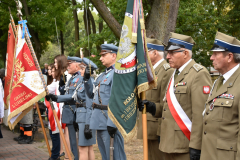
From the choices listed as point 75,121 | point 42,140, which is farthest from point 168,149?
point 42,140

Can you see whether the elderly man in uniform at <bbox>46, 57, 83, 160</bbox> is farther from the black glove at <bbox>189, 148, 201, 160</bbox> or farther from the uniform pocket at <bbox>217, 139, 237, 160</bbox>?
the uniform pocket at <bbox>217, 139, 237, 160</bbox>

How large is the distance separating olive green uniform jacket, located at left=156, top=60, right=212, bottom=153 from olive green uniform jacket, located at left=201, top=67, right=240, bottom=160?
21 cm

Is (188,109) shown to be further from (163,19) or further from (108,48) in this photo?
(163,19)

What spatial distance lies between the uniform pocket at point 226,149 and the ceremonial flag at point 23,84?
146 inches

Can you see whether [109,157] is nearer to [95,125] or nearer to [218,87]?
[95,125]

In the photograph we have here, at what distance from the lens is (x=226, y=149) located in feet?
8.34

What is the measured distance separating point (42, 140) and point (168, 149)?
6388mm

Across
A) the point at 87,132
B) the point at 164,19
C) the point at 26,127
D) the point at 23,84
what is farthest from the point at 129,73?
the point at 26,127

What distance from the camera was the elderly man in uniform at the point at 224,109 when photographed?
253 cm

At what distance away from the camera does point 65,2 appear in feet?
62.5

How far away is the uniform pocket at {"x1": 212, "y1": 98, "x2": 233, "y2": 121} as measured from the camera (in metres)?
2.55

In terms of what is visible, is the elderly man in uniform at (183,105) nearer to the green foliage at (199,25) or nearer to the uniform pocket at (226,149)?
the uniform pocket at (226,149)

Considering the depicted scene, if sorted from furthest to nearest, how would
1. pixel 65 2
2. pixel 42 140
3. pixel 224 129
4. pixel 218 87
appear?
pixel 65 2 < pixel 42 140 < pixel 218 87 < pixel 224 129

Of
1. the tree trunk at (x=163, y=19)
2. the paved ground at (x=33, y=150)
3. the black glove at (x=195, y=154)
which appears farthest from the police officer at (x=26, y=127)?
the black glove at (x=195, y=154)
